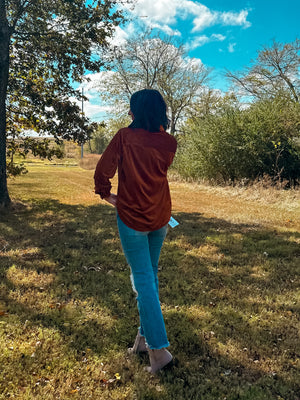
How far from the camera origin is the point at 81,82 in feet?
33.8

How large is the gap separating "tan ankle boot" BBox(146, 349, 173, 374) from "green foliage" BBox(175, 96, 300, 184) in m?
11.3

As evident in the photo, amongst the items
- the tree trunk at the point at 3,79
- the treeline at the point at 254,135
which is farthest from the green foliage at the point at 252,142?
the tree trunk at the point at 3,79

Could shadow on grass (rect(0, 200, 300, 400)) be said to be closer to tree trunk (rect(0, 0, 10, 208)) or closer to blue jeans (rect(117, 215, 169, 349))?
blue jeans (rect(117, 215, 169, 349))

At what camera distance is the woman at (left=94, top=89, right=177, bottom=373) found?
2.19 meters

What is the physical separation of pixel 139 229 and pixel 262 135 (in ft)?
40.6

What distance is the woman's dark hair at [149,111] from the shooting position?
7.24 ft

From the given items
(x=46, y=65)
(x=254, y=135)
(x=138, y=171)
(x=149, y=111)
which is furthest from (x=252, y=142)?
(x=138, y=171)

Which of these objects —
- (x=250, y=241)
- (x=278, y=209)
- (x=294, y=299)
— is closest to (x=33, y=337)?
(x=294, y=299)

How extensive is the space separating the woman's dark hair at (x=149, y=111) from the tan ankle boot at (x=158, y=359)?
1.71 m

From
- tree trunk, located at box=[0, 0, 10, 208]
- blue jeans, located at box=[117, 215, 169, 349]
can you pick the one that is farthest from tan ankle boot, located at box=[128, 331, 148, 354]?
tree trunk, located at box=[0, 0, 10, 208]

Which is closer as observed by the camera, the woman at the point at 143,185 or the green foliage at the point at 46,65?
the woman at the point at 143,185

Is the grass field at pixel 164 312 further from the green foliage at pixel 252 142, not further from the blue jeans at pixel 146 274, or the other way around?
the green foliage at pixel 252 142

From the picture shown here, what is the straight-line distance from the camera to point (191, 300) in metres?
3.74

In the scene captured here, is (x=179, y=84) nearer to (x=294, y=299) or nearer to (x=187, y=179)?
(x=187, y=179)
